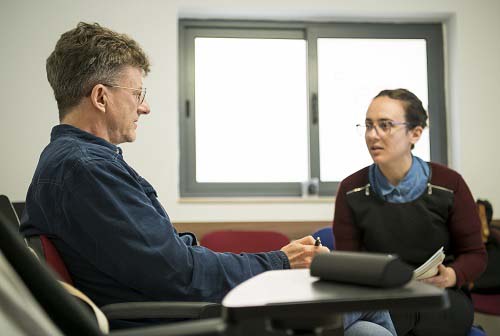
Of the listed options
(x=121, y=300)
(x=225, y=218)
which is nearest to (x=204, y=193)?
(x=225, y=218)

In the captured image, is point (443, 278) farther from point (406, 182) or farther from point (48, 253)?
point (48, 253)

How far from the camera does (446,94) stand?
4.45 metres

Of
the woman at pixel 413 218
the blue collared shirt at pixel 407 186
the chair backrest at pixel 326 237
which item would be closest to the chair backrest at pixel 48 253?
the woman at pixel 413 218

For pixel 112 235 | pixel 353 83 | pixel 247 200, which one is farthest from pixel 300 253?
pixel 353 83

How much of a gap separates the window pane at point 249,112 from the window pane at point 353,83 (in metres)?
0.17

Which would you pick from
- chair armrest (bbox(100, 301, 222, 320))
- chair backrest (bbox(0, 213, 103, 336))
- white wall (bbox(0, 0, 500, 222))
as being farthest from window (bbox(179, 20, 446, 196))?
chair backrest (bbox(0, 213, 103, 336))

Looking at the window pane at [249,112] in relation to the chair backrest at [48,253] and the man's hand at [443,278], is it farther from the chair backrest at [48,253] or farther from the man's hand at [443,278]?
the chair backrest at [48,253]

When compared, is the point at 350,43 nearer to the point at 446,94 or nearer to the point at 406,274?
the point at 446,94

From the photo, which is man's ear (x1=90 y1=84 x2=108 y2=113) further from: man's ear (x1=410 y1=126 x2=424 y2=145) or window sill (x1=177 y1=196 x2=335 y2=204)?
window sill (x1=177 y1=196 x2=335 y2=204)

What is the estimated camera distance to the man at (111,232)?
137 cm

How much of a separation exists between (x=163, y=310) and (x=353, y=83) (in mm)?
3311

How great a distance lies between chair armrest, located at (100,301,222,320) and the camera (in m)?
1.41

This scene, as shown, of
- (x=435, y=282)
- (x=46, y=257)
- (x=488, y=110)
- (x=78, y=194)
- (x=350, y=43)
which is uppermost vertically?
(x=350, y=43)

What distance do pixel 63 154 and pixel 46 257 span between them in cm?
26
